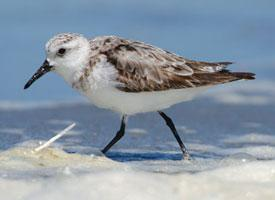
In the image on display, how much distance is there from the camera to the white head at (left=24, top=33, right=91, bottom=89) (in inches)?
281

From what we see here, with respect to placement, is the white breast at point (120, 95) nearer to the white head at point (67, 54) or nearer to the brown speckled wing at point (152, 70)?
the brown speckled wing at point (152, 70)

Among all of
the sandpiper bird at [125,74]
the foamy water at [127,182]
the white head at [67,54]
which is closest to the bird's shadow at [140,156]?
the sandpiper bird at [125,74]

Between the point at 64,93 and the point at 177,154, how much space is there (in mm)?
3119

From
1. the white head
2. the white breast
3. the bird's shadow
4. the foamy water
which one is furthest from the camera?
the bird's shadow

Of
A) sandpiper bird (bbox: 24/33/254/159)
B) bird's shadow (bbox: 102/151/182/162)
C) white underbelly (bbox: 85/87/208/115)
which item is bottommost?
bird's shadow (bbox: 102/151/182/162)

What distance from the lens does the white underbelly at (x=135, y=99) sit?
704cm

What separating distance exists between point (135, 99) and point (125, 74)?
21cm

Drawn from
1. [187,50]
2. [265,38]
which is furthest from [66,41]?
[265,38]

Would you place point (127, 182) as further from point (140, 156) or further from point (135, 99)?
point (140, 156)

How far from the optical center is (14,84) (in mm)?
10516

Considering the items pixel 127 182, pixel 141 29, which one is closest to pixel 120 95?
pixel 127 182

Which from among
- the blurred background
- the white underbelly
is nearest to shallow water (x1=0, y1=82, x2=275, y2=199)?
the white underbelly

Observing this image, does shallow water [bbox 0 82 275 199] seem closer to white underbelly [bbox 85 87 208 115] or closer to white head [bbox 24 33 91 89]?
white underbelly [bbox 85 87 208 115]

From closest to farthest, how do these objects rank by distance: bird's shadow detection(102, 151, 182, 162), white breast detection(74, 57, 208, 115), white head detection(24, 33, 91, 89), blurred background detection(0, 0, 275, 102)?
1. white breast detection(74, 57, 208, 115)
2. white head detection(24, 33, 91, 89)
3. bird's shadow detection(102, 151, 182, 162)
4. blurred background detection(0, 0, 275, 102)
